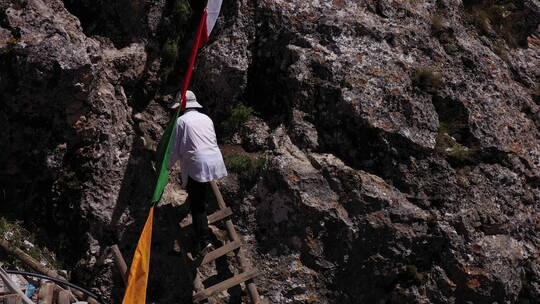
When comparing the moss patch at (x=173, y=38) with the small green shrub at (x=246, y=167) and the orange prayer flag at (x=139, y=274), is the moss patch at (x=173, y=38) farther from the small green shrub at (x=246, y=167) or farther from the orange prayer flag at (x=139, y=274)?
the orange prayer flag at (x=139, y=274)

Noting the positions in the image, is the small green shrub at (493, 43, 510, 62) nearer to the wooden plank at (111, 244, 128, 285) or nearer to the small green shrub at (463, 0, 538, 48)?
the small green shrub at (463, 0, 538, 48)

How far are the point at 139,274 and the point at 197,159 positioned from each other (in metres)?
1.56

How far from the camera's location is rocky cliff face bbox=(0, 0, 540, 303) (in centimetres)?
832

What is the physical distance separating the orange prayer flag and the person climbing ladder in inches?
27.2

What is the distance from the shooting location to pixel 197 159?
7.77m

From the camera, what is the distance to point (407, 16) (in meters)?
10.3

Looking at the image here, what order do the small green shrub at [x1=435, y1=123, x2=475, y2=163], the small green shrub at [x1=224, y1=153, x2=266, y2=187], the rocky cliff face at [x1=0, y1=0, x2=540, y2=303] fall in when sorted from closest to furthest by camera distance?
the rocky cliff face at [x1=0, y1=0, x2=540, y2=303], the small green shrub at [x1=224, y1=153, x2=266, y2=187], the small green shrub at [x1=435, y1=123, x2=475, y2=163]

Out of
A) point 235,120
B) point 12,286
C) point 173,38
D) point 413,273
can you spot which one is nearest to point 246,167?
point 235,120

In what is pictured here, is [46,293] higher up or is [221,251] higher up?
[221,251]

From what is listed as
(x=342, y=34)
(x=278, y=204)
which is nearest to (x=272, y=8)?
(x=342, y=34)

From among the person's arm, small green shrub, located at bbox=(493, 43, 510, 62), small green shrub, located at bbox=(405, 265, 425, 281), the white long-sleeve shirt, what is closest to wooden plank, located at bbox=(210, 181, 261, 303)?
the white long-sleeve shirt

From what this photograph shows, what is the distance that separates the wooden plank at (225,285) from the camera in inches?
306

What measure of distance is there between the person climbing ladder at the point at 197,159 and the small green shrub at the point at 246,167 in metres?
0.88

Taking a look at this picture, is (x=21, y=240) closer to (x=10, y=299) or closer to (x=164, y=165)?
(x=10, y=299)
